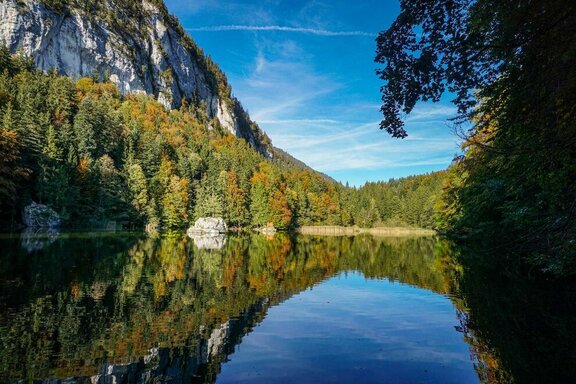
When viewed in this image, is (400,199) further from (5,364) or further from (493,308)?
(5,364)

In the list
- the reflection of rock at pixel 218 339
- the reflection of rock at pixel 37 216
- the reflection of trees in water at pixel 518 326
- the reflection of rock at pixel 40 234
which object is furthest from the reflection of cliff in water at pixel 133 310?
the reflection of rock at pixel 37 216

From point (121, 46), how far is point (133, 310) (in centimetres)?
12526

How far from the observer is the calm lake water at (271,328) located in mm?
8383

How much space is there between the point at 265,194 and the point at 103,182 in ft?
139

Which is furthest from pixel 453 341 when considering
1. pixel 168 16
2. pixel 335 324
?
pixel 168 16

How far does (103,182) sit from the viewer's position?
206 ft

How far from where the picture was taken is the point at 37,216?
168 feet

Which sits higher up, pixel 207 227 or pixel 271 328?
pixel 207 227

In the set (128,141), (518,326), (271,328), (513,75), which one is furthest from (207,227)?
(513,75)

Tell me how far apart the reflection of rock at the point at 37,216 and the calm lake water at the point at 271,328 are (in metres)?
34.8

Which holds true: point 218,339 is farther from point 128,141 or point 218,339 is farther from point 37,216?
point 128,141

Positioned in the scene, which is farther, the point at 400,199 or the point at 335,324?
the point at 400,199

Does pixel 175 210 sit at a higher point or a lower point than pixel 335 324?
higher

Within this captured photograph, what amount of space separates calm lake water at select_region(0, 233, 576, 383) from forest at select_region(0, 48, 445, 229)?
36.5 m
